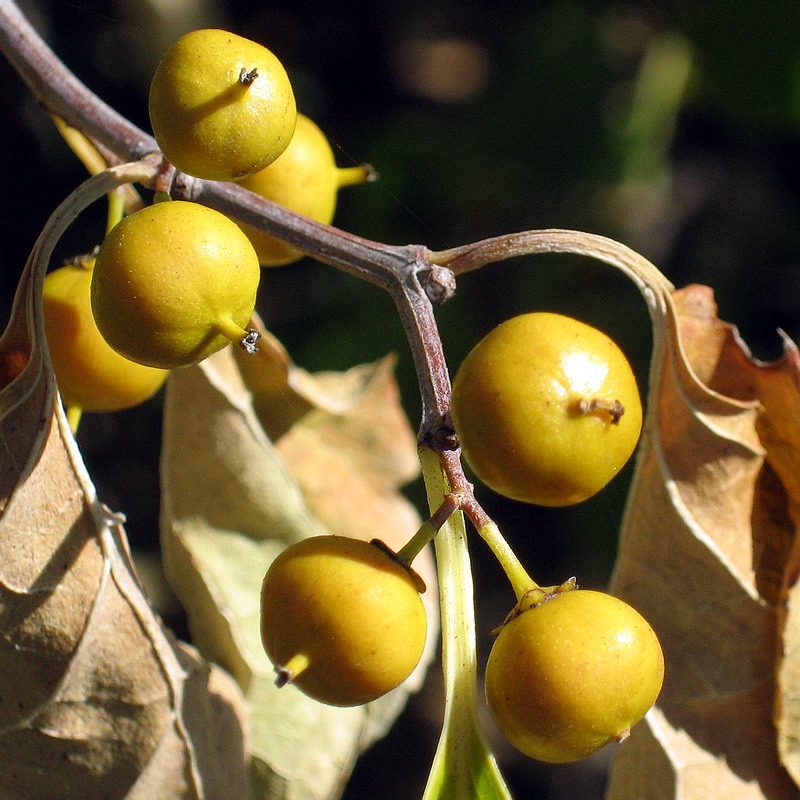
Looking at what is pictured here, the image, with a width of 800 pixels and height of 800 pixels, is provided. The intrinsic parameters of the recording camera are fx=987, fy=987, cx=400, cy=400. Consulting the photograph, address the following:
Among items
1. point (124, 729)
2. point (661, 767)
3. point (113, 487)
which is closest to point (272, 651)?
point (124, 729)

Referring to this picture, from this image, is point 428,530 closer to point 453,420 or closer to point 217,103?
point 453,420

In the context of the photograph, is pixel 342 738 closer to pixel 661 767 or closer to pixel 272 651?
pixel 661 767

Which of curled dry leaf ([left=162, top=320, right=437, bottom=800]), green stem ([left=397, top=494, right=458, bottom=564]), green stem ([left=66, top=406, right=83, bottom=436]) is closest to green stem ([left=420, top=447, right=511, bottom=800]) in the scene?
green stem ([left=397, top=494, right=458, bottom=564])

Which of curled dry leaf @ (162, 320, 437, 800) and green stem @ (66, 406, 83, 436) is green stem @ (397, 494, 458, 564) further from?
curled dry leaf @ (162, 320, 437, 800)

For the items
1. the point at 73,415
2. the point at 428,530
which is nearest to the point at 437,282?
the point at 428,530

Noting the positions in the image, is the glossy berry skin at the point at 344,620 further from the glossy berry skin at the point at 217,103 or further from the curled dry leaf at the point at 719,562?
the curled dry leaf at the point at 719,562

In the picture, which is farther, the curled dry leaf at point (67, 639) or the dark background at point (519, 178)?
the dark background at point (519, 178)

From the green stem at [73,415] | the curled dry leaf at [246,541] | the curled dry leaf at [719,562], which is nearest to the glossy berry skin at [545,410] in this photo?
the curled dry leaf at [719,562]
